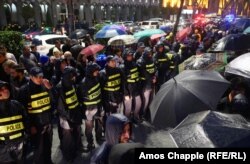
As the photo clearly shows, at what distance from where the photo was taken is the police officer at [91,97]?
6371 millimetres

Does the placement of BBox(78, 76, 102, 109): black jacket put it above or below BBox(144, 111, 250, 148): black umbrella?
below

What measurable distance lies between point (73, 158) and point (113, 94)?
154 cm

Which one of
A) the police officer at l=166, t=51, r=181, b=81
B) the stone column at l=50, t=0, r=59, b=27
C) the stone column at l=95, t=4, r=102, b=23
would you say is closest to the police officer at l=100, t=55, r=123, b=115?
the police officer at l=166, t=51, r=181, b=81

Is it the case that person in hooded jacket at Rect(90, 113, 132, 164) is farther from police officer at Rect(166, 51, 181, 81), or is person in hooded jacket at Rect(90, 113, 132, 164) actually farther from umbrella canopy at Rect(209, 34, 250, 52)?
umbrella canopy at Rect(209, 34, 250, 52)

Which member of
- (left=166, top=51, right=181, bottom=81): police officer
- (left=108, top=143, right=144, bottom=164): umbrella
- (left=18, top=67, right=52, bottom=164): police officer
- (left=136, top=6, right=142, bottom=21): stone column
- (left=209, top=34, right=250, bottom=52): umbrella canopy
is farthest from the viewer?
(left=136, top=6, right=142, bottom=21): stone column

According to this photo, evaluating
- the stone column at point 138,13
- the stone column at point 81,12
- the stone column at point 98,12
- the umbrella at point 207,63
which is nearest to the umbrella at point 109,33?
the umbrella at point 207,63

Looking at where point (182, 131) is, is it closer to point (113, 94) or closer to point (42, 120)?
point (42, 120)

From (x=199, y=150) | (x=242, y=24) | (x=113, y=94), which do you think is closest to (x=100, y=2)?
(x=242, y=24)

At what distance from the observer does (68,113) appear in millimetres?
6055

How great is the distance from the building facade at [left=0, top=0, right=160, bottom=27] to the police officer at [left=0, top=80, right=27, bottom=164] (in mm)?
14408

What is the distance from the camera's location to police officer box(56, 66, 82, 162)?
19.6ft

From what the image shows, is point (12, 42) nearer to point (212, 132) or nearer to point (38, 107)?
point (38, 107)

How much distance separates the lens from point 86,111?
21.5 feet

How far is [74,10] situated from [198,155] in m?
48.5
